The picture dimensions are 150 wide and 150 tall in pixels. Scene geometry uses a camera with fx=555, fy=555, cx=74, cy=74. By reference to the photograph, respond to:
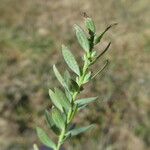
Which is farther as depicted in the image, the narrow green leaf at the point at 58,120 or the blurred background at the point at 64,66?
the blurred background at the point at 64,66

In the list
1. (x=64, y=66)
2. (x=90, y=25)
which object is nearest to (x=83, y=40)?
(x=90, y=25)

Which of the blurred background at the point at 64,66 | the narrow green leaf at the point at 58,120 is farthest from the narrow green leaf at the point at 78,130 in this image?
the blurred background at the point at 64,66

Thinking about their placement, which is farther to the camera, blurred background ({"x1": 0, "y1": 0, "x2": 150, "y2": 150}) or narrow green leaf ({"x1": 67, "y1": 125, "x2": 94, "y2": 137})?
blurred background ({"x1": 0, "y1": 0, "x2": 150, "y2": 150})

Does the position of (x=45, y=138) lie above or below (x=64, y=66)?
below

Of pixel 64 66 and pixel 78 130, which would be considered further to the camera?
pixel 64 66

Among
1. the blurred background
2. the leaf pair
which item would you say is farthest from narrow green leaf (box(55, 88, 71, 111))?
the blurred background

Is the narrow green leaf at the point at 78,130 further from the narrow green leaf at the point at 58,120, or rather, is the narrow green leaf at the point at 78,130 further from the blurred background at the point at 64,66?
the blurred background at the point at 64,66

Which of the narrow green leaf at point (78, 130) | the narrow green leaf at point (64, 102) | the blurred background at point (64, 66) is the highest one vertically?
the blurred background at point (64, 66)

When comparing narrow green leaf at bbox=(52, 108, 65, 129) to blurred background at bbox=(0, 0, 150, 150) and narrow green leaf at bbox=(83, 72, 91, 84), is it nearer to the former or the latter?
narrow green leaf at bbox=(83, 72, 91, 84)

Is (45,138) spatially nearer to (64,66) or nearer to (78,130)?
(78,130)
